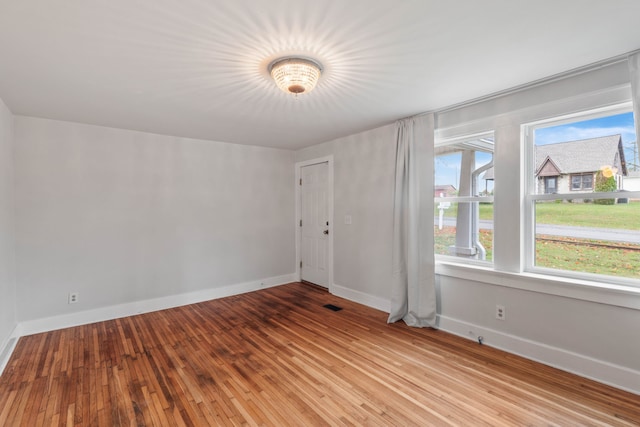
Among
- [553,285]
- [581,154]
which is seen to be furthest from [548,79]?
[553,285]

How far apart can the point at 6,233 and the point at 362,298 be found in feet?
13.2

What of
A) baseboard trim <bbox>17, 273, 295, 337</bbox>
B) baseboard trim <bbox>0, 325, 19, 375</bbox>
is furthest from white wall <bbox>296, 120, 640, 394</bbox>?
baseboard trim <bbox>0, 325, 19, 375</bbox>

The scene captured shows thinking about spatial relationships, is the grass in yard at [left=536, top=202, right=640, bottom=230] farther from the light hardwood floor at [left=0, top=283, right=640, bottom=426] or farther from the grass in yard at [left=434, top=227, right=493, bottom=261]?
the light hardwood floor at [left=0, top=283, right=640, bottom=426]

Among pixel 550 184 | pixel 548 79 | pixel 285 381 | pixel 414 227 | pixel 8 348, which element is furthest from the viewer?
pixel 414 227

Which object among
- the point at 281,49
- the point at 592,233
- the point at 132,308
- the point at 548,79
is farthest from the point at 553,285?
the point at 132,308

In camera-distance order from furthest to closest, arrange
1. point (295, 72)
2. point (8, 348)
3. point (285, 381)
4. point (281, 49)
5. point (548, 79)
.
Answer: point (8, 348), point (548, 79), point (285, 381), point (295, 72), point (281, 49)

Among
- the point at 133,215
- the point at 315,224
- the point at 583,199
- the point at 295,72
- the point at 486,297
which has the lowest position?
the point at 486,297

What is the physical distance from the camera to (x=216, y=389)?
2.24 meters

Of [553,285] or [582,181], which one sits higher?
[582,181]

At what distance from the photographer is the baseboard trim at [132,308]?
331cm

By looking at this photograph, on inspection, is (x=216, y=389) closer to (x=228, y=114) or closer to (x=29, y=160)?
(x=228, y=114)

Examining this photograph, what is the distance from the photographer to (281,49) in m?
1.95

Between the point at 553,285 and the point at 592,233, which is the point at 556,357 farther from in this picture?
the point at 592,233

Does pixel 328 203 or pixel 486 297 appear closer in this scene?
pixel 486 297
